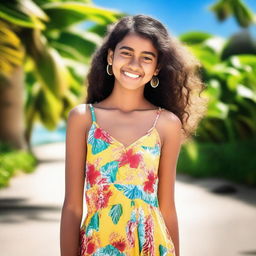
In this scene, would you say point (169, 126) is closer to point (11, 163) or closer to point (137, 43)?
point (137, 43)

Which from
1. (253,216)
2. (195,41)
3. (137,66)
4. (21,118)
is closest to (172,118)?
(137,66)

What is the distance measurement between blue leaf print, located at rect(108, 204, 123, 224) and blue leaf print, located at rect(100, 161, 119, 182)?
0.10 meters

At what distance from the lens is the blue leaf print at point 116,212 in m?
2.17

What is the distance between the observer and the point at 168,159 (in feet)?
7.60

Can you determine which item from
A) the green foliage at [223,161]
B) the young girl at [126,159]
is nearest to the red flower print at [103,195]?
the young girl at [126,159]

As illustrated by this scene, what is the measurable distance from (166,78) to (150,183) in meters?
0.48

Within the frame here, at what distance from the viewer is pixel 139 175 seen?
7.29 feet

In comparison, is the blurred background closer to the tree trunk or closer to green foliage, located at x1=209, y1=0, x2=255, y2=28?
the tree trunk

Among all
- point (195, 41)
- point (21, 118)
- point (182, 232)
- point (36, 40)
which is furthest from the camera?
point (195, 41)

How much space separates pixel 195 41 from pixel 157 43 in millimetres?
20787

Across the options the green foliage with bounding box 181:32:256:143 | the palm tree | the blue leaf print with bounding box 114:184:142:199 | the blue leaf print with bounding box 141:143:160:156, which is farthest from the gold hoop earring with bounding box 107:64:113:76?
the green foliage with bounding box 181:32:256:143

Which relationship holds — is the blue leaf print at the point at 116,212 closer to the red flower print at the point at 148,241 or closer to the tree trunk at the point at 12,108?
the red flower print at the point at 148,241

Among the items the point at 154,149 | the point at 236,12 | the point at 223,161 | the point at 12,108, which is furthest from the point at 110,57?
the point at 236,12

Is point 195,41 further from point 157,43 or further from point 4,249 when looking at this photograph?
point 157,43
